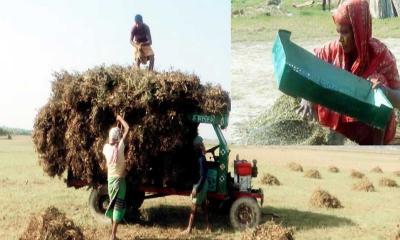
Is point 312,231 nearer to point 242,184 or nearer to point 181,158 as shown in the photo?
point 242,184

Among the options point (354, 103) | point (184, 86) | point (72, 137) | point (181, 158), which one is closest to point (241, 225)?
point (181, 158)

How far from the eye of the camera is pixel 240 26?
12500mm

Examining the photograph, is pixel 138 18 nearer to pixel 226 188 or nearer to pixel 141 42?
pixel 141 42

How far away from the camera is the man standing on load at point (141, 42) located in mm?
10081

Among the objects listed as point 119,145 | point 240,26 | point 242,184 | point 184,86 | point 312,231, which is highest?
point 240,26

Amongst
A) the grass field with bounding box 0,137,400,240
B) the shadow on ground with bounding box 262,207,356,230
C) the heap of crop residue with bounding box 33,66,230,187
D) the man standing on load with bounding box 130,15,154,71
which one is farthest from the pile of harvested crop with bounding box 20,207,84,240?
the shadow on ground with bounding box 262,207,356,230

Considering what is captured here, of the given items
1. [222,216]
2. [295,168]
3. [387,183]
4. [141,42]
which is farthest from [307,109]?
[295,168]

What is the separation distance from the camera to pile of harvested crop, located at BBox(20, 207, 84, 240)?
778 cm

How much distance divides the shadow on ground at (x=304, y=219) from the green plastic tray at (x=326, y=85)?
426 cm

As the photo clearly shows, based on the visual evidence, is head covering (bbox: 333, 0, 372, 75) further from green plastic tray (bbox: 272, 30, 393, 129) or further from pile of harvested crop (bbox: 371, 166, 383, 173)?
pile of harvested crop (bbox: 371, 166, 383, 173)

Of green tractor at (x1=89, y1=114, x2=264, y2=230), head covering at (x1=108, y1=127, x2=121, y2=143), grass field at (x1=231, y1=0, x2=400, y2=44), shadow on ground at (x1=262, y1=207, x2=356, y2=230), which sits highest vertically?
grass field at (x1=231, y1=0, x2=400, y2=44)

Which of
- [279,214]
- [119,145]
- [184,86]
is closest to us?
[119,145]

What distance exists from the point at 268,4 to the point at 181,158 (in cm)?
436

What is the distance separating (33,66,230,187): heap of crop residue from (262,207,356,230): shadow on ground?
2.11 m
